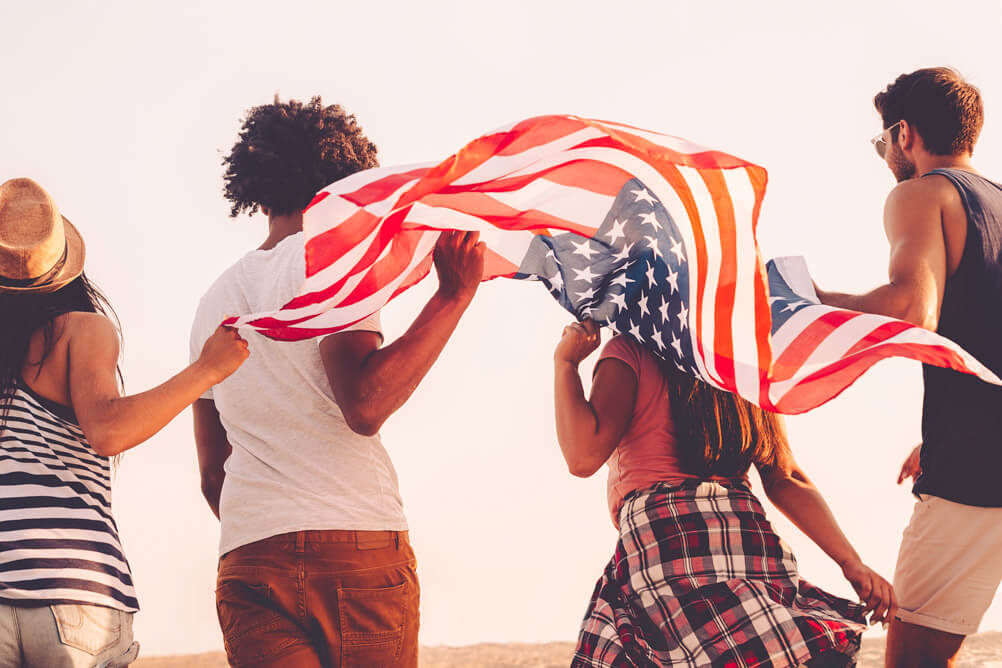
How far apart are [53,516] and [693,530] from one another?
1569 millimetres

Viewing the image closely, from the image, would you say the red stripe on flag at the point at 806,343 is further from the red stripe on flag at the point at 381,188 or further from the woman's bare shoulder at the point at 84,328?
the woman's bare shoulder at the point at 84,328

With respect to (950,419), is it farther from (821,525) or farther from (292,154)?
(292,154)

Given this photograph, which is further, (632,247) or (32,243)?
(632,247)

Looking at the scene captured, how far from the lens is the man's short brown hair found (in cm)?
309

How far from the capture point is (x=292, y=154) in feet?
8.66

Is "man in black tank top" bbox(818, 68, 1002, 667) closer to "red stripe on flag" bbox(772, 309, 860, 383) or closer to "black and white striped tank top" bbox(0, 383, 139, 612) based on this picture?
"red stripe on flag" bbox(772, 309, 860, 383)

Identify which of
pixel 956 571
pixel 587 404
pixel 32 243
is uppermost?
pixel 32 243

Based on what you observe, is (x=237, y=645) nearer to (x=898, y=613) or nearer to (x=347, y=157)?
(x=347, y=157)

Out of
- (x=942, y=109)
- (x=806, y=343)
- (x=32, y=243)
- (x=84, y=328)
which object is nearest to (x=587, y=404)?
(x=806, y=343)

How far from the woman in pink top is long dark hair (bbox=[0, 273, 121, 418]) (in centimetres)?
129

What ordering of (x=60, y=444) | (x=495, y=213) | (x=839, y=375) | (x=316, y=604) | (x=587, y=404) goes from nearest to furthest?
(x=316, y=604), (x=60, y=444), (x=839, y=375), (x=587, y=404), (x=495, y=213)

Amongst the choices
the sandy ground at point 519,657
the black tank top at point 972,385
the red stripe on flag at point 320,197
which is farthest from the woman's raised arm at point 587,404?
the sandy ground at point 519,657

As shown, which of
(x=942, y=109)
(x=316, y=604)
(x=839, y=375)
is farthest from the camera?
(x=942, y=109)

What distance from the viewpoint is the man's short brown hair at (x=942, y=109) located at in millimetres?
3088
